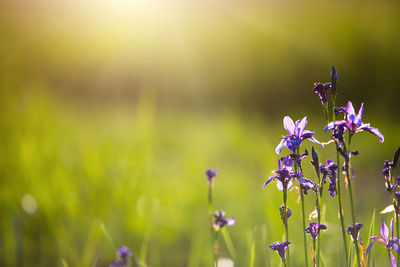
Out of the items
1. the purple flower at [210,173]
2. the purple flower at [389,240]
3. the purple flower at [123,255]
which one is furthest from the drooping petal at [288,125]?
the purple flower at [123,255]

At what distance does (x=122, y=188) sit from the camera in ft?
7.72

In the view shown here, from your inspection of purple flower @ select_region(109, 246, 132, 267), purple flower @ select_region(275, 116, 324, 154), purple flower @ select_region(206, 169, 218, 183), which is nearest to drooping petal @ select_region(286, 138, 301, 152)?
purple flower @ select_region(275, 116, 324, 154)

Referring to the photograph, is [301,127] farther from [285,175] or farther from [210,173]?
[210,173]

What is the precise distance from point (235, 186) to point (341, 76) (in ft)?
6.67

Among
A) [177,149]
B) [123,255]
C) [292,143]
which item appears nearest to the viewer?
[292,143]

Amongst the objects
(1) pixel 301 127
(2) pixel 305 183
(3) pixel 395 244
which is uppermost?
(1) pixel 301 127

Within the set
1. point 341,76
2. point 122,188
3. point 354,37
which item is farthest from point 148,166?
point 354,37

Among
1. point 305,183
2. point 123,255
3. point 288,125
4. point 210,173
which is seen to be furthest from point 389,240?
point 123,255

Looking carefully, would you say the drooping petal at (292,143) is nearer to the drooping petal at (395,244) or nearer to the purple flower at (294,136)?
the purple flower at (294,136)

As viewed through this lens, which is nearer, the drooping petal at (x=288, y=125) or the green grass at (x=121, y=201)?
the drooping petal at (x=288, y=125)

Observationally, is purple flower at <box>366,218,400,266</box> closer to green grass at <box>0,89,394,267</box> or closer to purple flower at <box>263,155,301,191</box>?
purple flower at <box>263,155,301,191</box>

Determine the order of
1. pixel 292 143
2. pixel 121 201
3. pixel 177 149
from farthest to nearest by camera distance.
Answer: pixel 177 149 < pixel 121 201 < pixel 292 143

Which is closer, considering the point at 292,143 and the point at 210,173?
Answer: the point at 292,143

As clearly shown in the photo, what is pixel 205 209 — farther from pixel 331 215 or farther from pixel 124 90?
pixel 124 90
